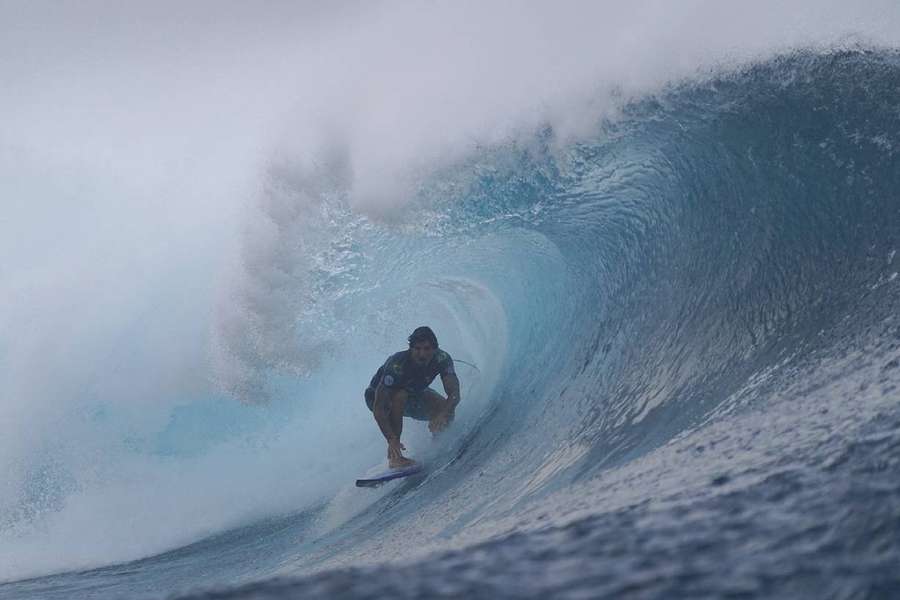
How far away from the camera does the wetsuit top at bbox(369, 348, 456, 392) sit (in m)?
6.35

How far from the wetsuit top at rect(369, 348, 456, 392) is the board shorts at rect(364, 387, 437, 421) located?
13 centimetres

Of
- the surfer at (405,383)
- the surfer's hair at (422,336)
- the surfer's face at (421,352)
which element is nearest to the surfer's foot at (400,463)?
the surfer at (405,383)

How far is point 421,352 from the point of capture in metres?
6.18

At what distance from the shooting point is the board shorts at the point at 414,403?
673 centimetres

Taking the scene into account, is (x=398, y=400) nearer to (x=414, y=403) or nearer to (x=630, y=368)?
(x=414, y=403)

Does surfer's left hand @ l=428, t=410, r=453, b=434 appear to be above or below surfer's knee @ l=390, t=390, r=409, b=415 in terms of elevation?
below

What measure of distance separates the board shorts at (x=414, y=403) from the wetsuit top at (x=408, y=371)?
13cm

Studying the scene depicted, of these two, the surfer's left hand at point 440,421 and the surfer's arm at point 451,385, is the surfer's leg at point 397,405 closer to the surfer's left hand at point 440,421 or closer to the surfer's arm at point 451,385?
the surfer's arm at point 451,385

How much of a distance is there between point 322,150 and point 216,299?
201 cm

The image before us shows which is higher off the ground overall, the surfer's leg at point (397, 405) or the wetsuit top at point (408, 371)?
the wetsuit top at point (408, 371)

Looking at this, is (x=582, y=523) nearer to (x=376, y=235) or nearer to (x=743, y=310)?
(x=743, y=310)

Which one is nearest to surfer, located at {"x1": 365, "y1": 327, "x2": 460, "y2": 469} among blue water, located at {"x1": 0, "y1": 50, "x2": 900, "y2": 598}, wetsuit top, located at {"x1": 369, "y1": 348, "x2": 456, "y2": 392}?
wetsuit top, located at {"x1": 369, "y1": 348, "x2": 456, "y2": 392}

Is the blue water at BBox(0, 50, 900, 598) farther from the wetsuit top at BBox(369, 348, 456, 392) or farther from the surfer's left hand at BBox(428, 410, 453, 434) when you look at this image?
the wetsuit top at BBox(369, 348, 456, 392)

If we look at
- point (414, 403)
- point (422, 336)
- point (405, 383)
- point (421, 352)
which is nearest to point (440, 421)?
point (414, 403)
